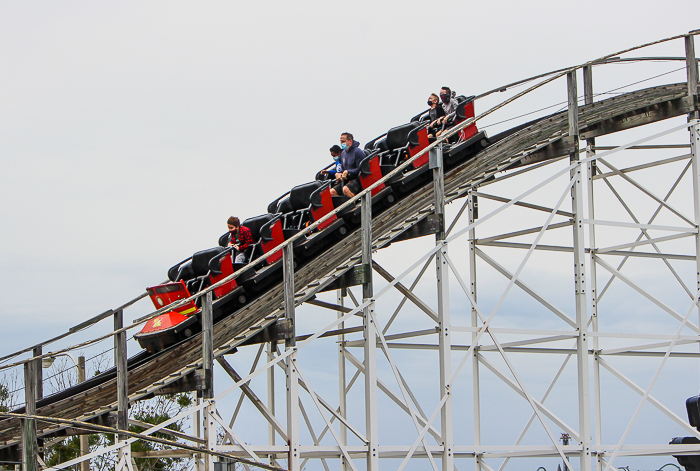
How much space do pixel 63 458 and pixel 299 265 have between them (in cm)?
969

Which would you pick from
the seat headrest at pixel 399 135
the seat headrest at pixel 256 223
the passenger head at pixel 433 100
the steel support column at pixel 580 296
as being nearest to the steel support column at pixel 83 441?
the seat headrest at pixel 256 223

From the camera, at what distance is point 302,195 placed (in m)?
13.0

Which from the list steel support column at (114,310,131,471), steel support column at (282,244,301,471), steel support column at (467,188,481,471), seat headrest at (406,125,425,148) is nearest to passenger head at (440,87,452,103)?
seat headrest at (406,125,425,148)

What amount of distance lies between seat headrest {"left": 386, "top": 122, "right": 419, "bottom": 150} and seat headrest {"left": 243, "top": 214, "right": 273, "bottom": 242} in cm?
267

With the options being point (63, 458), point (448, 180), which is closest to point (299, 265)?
point (448, 180)

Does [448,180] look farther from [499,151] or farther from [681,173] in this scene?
[681,173]

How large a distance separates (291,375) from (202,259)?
3133 millimetres

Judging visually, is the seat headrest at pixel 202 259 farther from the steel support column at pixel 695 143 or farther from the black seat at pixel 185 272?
the steel support column at pixel 695 143

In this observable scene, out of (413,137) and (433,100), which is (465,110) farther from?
(413,137)

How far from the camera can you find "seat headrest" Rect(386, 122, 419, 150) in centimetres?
1422

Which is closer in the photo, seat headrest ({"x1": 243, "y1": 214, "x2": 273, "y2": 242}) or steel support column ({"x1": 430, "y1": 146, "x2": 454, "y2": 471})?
steel support column ({"x1": 430, "y1": 146, "x2": 454, "y2": 471})

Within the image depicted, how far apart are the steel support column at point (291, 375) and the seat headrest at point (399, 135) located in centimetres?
531

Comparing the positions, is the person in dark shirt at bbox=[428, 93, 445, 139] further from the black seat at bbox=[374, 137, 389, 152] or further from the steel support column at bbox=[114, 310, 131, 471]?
the steel support column at bbox=[114, 310, 131, 471]

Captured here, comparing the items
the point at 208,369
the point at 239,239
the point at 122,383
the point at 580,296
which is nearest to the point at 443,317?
the point at 580,296
